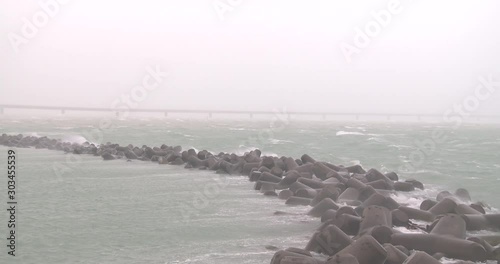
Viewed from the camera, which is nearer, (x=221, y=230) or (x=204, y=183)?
(x=221, y=230)

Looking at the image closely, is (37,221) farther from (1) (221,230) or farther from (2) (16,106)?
(2) (16,106)

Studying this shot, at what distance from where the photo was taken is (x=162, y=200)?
1161cm

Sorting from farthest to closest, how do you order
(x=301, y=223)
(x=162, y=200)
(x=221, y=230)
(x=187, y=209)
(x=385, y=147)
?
(x=385, y=147) < (x=162, y=200) < (x=187, y=209) < (x=301, y=223) < (x=221, y=230)

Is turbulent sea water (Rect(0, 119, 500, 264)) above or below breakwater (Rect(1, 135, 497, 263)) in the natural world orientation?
below

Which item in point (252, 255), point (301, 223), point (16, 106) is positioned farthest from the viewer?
point (16, 106)

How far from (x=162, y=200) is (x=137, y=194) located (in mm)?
1047

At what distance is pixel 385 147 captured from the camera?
33.6 meters

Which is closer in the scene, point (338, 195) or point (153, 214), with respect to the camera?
point (153, 214)

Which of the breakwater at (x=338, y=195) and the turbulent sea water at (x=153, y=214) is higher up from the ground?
the breakwater at (x=338, y=195)

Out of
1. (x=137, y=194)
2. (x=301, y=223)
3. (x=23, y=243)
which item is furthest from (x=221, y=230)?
(x=137, y=194)

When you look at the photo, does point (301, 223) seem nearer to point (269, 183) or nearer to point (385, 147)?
point (269, 183)

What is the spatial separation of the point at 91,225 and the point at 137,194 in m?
3.54

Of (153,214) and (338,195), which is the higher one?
(338,195)

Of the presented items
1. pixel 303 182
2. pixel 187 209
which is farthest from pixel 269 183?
pixel 187 209
